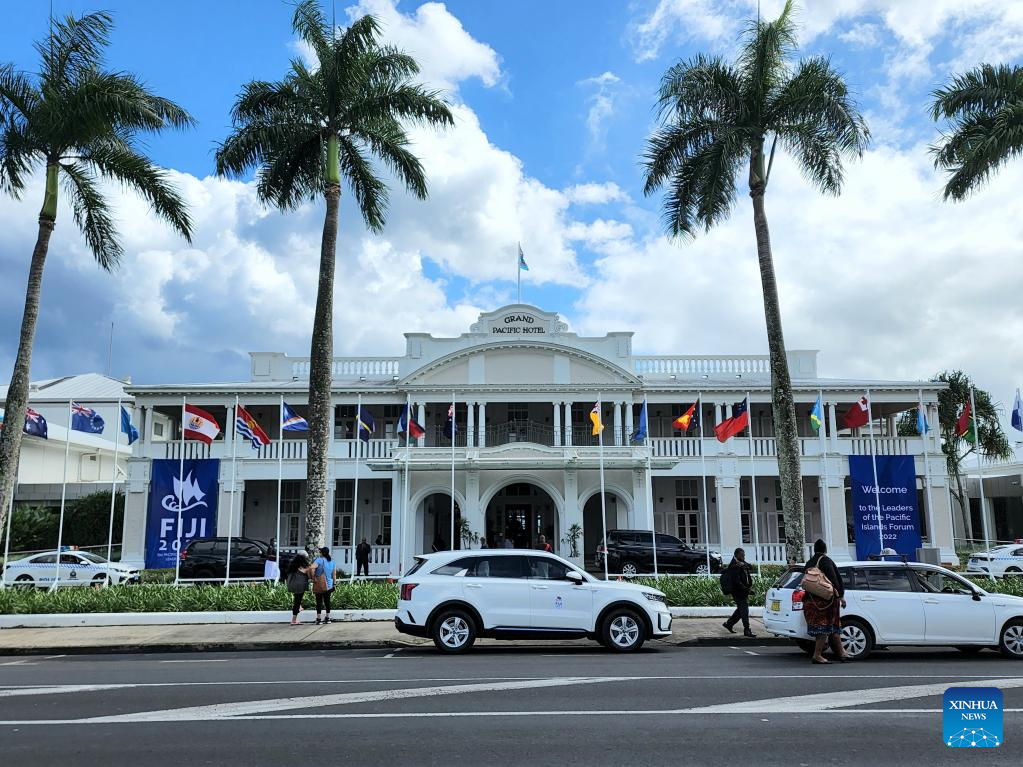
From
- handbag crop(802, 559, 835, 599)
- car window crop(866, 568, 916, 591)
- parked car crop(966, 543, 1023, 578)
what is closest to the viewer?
handbag crop(802, 559, 835, 599)

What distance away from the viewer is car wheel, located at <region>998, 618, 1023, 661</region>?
36.8 feet

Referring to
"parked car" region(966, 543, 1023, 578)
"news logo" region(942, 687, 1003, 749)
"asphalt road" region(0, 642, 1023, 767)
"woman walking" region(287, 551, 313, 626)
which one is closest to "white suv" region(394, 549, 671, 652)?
"asphalt road" region(0, 642, 1023, 767)

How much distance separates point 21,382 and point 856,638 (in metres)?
17.4

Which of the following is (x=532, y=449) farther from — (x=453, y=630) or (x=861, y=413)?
(x=453, y=630)

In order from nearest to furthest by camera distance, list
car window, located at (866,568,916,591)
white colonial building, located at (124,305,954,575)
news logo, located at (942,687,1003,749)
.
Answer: news logo, located at (942,687,1003,749)
car window, located at (866,568,916,591)
white colonial building, located at (124,305,954,575)

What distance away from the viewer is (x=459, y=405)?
30.8m

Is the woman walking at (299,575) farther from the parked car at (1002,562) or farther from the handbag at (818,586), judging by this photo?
the parked car at (1002,562)

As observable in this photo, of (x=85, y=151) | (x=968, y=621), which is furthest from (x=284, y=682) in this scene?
(x=85, y=151)

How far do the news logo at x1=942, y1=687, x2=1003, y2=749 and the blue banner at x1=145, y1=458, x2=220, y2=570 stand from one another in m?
21.1

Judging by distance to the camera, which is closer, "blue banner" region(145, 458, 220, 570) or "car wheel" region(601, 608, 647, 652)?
"car wheel" region(601, 608, 647, 652)

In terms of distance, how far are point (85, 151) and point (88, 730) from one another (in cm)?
1619

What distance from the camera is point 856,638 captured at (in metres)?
11.1

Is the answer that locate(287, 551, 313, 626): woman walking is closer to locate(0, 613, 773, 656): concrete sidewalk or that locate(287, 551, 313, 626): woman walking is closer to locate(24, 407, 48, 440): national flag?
locate(0, 613, 773, 656): concrete sidewalk

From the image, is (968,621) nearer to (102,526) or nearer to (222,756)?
(222,756)
